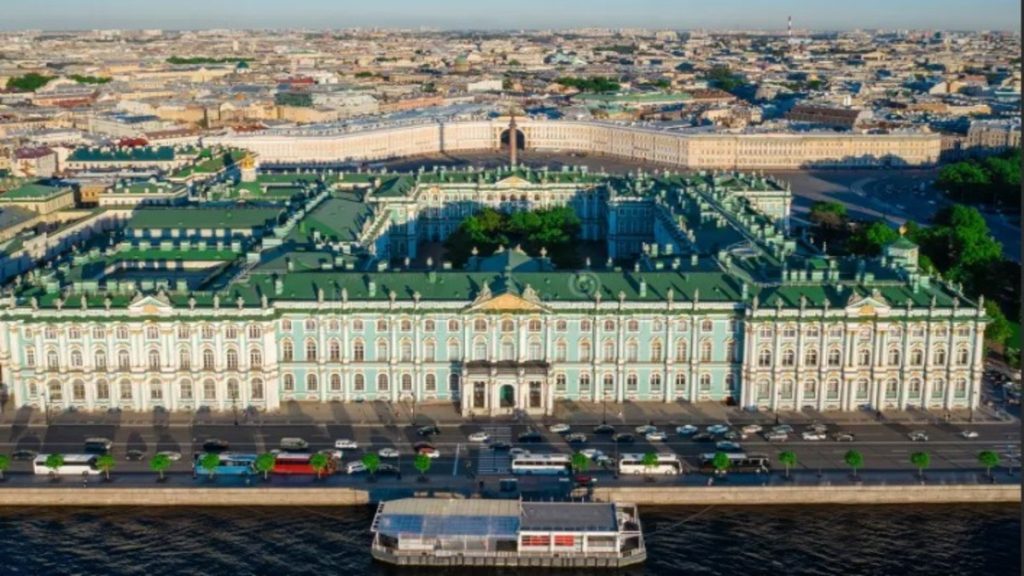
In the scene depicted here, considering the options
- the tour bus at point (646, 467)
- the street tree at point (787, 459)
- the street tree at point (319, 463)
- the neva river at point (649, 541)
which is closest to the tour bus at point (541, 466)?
the tour bus at point (646, 467)

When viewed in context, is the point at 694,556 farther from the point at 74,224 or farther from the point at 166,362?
the point at 74,224

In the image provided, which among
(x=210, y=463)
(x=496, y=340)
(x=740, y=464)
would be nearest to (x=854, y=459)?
(x=740, y=464)

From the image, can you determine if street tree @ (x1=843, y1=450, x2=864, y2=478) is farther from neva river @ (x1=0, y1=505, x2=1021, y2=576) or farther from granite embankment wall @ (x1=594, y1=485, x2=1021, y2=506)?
neva river @ (x1=0, y1=505, x2=1021, y2=576)

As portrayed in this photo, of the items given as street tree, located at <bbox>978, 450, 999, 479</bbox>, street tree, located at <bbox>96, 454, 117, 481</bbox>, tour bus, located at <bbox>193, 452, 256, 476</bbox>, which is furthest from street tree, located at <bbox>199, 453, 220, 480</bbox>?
street tree, located at <bbox>978, 450, 999, 479</bbox>

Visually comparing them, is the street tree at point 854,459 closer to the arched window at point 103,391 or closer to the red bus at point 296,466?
the red bus at point 296,466

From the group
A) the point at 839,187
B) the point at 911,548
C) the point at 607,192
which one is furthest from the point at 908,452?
the point at 839,187
